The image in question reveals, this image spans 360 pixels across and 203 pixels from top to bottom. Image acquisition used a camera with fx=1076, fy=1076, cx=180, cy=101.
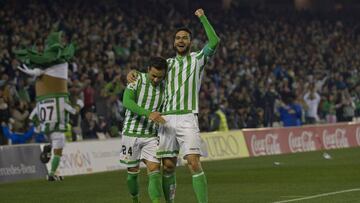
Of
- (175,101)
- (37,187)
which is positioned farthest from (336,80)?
(175,101)

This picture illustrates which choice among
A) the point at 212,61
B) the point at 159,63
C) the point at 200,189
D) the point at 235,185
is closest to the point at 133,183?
the point at 200,189

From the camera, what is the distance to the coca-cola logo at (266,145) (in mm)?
32625

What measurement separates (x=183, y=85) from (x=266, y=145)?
19500 mm

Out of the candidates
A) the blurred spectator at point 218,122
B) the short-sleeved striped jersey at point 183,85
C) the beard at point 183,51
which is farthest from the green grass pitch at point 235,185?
the blurred spectator at point 218,122

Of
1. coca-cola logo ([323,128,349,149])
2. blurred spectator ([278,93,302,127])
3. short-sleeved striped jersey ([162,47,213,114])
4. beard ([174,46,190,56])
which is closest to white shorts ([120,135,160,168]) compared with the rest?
short-sleeved striped jersey ([162,47,213,114])

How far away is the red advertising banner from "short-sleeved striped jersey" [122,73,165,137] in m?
17.6

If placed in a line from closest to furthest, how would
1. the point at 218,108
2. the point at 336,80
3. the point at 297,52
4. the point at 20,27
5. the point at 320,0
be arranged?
1. the point at 20,27
2. the point at 218,108
3. the point at 336,80
4. the point at 297,52
5. the point at 320,0

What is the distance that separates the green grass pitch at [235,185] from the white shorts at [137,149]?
87.7 inches

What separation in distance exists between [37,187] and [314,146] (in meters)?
16.2

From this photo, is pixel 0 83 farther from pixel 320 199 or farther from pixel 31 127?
pixel 320 199

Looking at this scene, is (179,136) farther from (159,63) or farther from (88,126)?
(88,126)

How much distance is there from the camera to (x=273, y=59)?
44.5 meters

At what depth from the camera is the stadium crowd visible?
99.0ft

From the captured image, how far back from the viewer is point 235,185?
2039 centimetres
